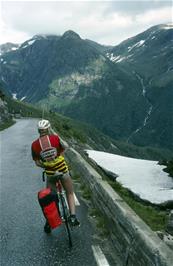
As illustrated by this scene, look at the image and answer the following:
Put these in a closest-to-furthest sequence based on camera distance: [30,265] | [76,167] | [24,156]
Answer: [30,265], [76,167], [24,156]

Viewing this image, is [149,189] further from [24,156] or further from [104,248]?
[24,156]

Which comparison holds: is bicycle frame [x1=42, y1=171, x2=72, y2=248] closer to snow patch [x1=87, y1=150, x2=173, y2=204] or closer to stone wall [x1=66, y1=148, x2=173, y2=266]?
stone wall [x1=66, y1=148, x2=173, y2=266]

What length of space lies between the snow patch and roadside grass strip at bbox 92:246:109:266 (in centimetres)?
490

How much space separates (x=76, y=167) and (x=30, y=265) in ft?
31.5

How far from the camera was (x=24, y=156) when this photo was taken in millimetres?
25406

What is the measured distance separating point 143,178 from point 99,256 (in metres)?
8.75

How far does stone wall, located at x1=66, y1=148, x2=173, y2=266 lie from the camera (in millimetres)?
6301

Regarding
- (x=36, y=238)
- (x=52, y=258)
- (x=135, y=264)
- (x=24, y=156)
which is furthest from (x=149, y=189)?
(x=24, y=156)

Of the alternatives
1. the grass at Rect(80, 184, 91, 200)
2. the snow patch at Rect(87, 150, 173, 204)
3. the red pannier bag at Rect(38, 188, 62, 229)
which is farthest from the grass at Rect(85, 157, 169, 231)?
the red pannier bag at Rect(38, 188, 62, 229)

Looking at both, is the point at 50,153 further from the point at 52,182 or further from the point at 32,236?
the point at 32,236

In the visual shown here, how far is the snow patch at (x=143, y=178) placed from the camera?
1366 cm


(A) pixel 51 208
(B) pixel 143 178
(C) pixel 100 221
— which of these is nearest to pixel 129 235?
(A) pixel 51 208

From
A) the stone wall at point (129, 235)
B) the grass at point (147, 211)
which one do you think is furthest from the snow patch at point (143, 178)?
the stone wall at point (129, 235)

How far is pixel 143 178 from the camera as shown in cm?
1664
